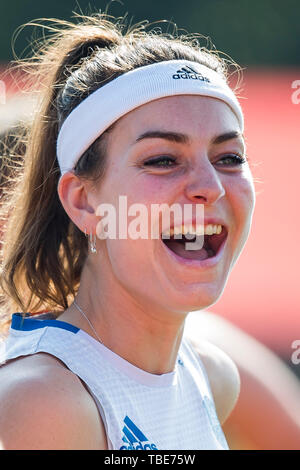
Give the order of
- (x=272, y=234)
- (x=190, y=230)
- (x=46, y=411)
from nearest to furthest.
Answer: (x=46, y=411), (x=190, y=230), (x=272, y=234)

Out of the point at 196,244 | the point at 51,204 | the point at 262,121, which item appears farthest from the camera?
the point at 262,121

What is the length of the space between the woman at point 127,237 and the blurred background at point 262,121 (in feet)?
1.97

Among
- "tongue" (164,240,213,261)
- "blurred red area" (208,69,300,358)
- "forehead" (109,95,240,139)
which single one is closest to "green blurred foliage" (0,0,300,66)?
"blurred red area" (208,69,300,358)

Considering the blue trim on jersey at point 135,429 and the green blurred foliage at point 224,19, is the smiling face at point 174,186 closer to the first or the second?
the blue trim on jersey at point 135,429

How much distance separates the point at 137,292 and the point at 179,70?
680mm

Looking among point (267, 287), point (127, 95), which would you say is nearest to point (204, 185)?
point (127, 95)

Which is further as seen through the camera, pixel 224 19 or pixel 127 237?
pixel 224 19

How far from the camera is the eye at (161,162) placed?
83.4 inches

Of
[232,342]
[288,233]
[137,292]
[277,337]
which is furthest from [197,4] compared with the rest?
[137,292]

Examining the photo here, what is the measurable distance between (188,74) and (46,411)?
1.08 metres

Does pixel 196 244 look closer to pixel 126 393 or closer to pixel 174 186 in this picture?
pixel 174 186

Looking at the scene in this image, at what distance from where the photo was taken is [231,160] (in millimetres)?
2244

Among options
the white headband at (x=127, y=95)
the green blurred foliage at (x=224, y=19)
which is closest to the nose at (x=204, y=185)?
the white headband at (x=127, y=95)
